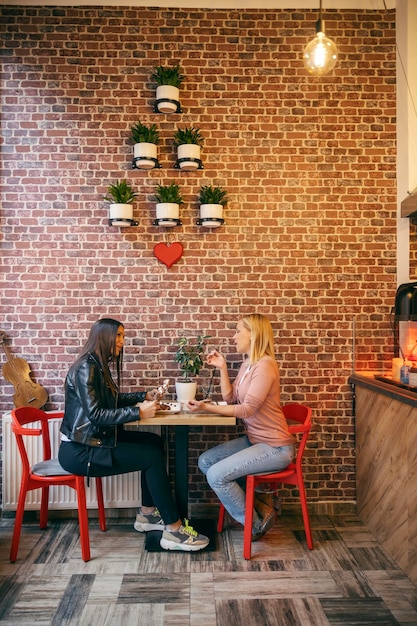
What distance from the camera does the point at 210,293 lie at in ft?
13.7

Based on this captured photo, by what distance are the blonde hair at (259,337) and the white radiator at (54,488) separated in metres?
1.00

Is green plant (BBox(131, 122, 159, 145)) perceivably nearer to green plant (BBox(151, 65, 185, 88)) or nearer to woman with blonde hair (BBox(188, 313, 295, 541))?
green plant (BBox(151, 65, 185, 88))

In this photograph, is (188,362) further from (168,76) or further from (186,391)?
(168,76)

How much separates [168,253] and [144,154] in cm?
76

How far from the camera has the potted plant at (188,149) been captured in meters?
4.00

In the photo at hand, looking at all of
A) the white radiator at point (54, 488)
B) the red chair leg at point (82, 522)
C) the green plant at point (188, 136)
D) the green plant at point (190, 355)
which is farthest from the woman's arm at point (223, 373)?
the green plant at point (188, 136)

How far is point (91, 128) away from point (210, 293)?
1588 mm

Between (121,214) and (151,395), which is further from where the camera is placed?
(121,214)

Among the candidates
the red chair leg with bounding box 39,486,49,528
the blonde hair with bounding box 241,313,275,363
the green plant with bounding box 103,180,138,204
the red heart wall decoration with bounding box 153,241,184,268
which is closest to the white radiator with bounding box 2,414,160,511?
the red chair leg with bounding box 39,486,49,528

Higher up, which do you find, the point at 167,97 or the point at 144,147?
the point at 167,97

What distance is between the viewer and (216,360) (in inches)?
151

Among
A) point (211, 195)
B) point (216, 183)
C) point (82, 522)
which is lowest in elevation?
point (82, 522)

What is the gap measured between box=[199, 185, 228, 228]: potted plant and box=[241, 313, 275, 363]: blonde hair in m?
0.87

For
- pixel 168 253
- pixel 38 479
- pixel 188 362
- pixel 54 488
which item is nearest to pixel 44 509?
pixel 54 488
